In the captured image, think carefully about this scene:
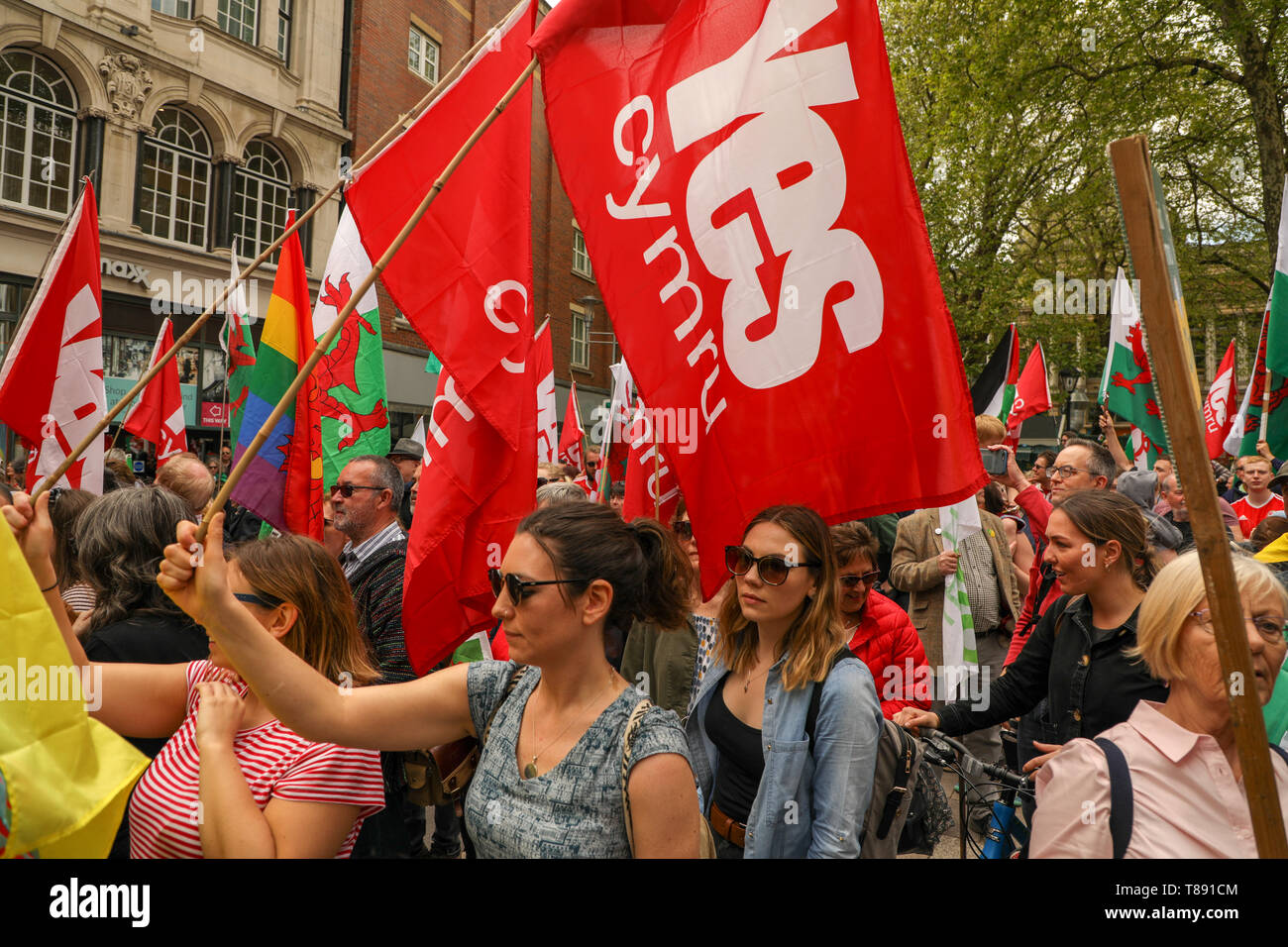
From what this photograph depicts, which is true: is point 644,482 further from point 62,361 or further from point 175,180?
point 175,180

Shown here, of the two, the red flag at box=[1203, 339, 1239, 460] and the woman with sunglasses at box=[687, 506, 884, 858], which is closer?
the woman with sunglasses at box=[687, 506, 884, 858]

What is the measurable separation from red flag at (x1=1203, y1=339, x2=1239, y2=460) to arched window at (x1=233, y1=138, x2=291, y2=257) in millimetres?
16915

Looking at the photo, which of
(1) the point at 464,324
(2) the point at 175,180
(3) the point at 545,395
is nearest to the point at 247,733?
(1) the point at 464,324

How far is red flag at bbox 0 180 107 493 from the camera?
5.19m

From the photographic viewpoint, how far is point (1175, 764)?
195cm

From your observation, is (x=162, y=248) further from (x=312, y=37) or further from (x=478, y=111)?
(x=478, y=111)

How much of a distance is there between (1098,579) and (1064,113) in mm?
20041

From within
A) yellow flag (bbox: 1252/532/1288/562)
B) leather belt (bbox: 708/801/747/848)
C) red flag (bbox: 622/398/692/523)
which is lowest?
leather belt (bbox: 708/801/747/848)

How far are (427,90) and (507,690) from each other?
78.7 ft

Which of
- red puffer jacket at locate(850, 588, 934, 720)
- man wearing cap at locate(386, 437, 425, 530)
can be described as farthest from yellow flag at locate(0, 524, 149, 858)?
man wearing cap at locate(386, 437, 425, 530)

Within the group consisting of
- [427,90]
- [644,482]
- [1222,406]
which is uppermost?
[427,90]

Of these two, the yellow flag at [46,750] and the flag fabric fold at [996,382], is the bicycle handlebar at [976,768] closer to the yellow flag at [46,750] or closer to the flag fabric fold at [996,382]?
the yellow flag at [46,750]

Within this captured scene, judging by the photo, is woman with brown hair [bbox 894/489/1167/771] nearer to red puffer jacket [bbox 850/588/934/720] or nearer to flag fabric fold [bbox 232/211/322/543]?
red puffer jacket [bbox 850/588/934/720]

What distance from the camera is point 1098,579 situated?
11.0 feet
